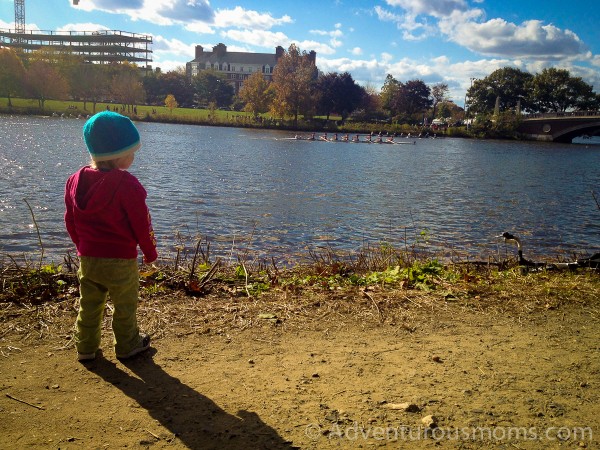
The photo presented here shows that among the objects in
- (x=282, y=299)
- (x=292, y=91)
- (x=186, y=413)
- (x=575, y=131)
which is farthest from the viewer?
(x=292, y=91)

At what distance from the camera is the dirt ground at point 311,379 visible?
306cm

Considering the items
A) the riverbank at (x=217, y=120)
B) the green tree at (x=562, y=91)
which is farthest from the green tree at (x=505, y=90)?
the riverbank at (x=217, y=120)

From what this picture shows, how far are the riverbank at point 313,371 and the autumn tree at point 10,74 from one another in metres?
88.1

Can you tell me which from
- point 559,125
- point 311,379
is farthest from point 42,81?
point 311,379

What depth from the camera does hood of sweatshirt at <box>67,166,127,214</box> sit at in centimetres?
370

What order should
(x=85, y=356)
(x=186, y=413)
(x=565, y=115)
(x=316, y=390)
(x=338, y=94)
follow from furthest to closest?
(x=338, y=94) < (x=565, y=115) < (x=85, y=356) < (x=316, y=390) < (x=186, y=413)

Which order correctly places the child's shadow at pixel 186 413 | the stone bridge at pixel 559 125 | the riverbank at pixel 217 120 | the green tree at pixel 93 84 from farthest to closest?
the green tree at pixel 93 84, the riverbank at pixel 217 120, the stone bridge at pixel 559 125, the child's shadow at pixel 186 413

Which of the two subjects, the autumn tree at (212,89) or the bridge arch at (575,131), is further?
the autumn tree at (212,89)

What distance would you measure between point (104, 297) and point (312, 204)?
1487 cm

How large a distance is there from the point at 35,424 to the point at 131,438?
618mm

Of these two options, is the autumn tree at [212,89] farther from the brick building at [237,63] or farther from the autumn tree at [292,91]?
the brick building at [237,63]

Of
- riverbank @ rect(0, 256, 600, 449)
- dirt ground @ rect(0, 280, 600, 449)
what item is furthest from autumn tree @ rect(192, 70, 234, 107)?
dirt ground @ rect(0, 280, 600, 449)

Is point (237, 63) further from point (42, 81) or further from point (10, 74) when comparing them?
point (10, 74)

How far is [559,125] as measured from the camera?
84812mm
